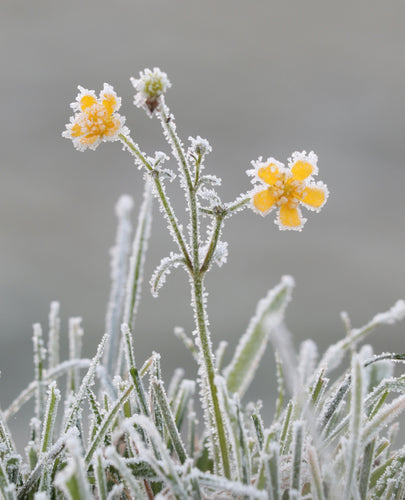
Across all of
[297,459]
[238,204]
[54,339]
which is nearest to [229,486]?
[297,459]

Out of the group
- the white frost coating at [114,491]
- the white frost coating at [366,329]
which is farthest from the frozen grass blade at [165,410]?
the white frost coating at [366,329]

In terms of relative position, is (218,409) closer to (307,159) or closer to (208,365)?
Answer: (208,365)

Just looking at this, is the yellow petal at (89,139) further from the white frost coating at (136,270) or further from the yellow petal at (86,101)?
the white frost coating at (136,270)

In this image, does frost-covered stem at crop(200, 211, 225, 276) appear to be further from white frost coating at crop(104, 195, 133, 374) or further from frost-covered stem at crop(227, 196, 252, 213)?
white frost coating at crop(104, 195, 133, 374)

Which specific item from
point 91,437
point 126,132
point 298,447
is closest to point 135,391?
point 91,437

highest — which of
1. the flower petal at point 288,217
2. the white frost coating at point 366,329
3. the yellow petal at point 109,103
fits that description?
the yellow petal at point 109,103

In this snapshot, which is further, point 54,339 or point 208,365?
point 54,339

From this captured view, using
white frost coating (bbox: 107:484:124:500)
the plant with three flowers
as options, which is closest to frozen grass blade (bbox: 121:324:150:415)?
the plant with three flowers

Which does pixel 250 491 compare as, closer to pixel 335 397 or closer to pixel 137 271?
pixel 335 397
